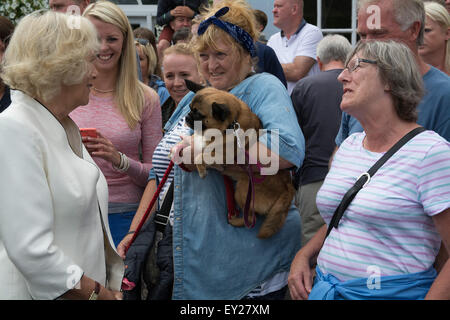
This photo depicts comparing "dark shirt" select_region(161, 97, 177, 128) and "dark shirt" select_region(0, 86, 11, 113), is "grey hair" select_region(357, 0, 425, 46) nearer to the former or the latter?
"dark shirt" select_region(161, 97, 177, 128)

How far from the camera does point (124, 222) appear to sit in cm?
328

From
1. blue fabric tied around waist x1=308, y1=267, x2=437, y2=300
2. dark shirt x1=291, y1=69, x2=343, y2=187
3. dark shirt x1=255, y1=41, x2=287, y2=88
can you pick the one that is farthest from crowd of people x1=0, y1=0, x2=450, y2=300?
dark shirt x1=291, y1=69, x2=343, y2=187

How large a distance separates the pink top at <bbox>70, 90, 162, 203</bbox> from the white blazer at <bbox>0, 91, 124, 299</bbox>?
3.50 feet

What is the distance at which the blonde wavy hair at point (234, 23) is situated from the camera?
8.82 ft

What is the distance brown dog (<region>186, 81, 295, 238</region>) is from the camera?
2545 mm

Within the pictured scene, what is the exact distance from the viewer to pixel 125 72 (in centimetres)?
345

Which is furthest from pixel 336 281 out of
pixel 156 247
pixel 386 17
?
pixel 386 17

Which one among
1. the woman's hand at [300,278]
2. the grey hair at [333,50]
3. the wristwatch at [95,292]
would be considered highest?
the wristwatch at [95,292]

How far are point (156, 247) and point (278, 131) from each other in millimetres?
987

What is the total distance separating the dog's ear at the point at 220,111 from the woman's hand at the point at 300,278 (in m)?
0.84

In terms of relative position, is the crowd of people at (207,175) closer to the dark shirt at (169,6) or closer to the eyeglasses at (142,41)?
the eyeglasses at (142,41)

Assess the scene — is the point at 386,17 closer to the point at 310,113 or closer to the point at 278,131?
the point at 278,131

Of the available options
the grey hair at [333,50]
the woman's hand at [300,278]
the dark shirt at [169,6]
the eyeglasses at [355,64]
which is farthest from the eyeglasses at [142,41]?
the woman's hand at [300,278]

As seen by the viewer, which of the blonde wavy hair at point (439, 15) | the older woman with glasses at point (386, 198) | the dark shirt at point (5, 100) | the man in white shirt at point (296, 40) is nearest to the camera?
the older woman with glasses at point (386, 198)
